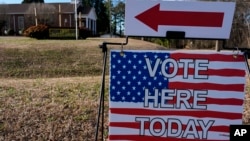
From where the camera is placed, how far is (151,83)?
2459 mm

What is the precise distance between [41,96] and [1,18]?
136 feet

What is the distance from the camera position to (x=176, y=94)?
2447 millimetres

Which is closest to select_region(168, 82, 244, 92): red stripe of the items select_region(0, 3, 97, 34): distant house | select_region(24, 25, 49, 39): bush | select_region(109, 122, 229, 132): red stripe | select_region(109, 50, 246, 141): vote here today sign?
select_region(109, 50, 246, 141): vote here today sign

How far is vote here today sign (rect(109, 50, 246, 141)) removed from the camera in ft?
7.95

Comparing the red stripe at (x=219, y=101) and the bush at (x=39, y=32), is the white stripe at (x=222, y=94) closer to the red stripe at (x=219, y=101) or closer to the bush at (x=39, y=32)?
the red stripe at (x=219, y=101)

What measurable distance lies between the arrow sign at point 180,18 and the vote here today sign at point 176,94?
15 centimetres

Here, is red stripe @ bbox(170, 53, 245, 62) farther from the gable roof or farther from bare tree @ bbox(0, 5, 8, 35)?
the gable roof

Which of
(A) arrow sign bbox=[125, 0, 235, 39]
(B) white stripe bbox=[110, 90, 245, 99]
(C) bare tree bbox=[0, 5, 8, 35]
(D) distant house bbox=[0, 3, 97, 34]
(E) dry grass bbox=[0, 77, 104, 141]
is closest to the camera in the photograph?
(A) arrow sign bbox=[125, 0, 235, 39]

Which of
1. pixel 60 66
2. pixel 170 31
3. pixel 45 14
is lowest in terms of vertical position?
pixel 60 66

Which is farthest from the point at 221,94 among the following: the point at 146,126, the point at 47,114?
the point at 47,114

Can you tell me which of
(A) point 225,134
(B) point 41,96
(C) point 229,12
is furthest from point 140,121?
(B) point 41,96

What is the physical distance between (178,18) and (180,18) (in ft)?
0.05

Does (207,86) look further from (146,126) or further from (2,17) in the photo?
(2,17)

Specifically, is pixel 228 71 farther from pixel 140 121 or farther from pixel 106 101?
pixel 106 101
